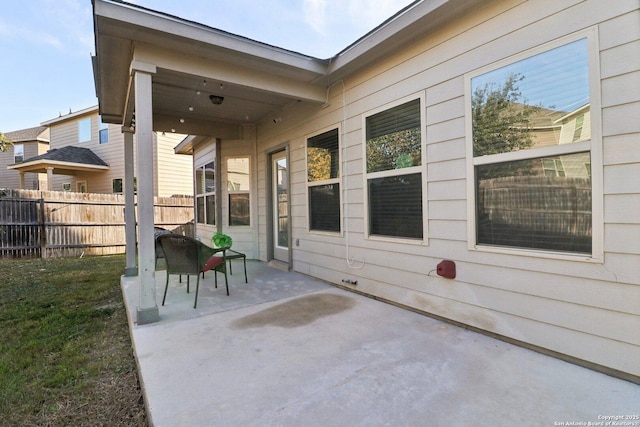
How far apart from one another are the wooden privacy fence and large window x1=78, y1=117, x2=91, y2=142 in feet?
20.3

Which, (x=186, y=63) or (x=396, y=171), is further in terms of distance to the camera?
(x=396, y=171)

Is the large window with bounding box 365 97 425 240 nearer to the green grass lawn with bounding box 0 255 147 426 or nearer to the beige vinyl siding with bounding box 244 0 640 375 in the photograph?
the beige vinyl siding with bounding box 244 0 640 375

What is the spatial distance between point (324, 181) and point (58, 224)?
322 inches

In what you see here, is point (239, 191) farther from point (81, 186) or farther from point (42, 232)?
point (81, 186)

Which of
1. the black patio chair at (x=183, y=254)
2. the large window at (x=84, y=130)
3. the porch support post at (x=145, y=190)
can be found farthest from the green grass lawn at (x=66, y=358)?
the large window at (x=84, y=130)

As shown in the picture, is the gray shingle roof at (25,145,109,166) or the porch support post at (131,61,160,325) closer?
the porch support post at (131,61,160,325)

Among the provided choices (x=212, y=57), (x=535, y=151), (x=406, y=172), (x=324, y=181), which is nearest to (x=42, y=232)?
(x=212, y=57)

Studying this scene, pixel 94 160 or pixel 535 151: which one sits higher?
pixel 94 160

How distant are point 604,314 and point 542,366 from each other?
0.52 m

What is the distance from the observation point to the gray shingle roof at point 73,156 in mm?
11558

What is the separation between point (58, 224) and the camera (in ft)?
27.5

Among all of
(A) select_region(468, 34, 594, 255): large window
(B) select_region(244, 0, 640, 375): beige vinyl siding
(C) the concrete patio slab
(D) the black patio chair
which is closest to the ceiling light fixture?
(B) select_region(244, 0, 640, 375): beige vinyl siding

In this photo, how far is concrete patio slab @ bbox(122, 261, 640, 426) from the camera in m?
1.65

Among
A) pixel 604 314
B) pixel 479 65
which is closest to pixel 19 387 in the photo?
pixel 604 314
